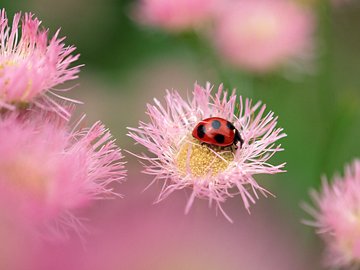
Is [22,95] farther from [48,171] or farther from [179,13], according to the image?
[179,13]

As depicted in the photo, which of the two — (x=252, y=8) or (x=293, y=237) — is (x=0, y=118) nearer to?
(x=293, y=237)

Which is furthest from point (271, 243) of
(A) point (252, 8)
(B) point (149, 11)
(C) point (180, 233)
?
(A) point (252, 8)

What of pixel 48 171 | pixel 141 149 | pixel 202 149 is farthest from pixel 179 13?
pixel 48 171

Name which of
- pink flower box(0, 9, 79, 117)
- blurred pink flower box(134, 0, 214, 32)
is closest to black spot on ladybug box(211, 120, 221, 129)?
pink flower box(0, 9, 79, 117)

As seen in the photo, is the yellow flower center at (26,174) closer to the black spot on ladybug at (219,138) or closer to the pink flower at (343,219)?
the black spot on ladybug at (219,138)

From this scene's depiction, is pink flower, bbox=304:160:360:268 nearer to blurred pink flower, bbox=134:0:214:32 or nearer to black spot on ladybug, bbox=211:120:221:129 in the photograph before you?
black spot on ladybug, bbox=211:120:221:129

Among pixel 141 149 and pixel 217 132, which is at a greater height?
pixel 141 149
